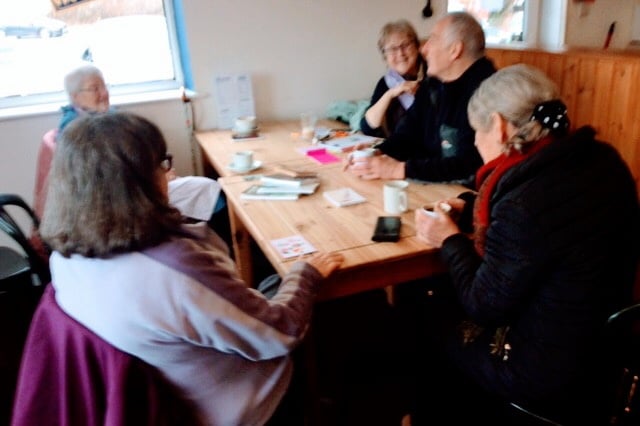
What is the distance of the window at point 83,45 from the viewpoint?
2.87 m

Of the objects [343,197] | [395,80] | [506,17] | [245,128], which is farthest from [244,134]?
[506,17]

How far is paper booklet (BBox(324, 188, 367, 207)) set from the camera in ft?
5.78

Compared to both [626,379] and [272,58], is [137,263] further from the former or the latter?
[272,58]

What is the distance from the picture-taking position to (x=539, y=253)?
44.4 inches

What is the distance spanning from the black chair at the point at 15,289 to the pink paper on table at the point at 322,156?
1170mm

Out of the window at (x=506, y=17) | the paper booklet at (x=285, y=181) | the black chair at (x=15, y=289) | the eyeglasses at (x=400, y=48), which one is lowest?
the black chair at (x=15, y=289)

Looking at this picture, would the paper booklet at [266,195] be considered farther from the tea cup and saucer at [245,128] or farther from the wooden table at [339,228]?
the tea cup and saucer at [245,128]

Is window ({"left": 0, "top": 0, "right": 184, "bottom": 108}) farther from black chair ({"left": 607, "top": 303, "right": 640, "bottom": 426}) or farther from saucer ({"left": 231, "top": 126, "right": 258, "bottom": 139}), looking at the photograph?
black chair ({"left": 607, "top": 303, "right": 640, "bottom": 426})

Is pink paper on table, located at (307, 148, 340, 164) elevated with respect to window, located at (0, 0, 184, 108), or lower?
lower

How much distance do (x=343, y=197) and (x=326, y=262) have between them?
48cm

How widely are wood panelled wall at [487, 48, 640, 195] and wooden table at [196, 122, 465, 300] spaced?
872mm

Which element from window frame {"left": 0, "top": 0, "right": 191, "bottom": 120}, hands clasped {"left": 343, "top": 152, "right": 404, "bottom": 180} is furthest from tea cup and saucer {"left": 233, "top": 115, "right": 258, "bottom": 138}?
hands clasped {"left": 343, "top": 152, "right": 404, "bottom": 180}

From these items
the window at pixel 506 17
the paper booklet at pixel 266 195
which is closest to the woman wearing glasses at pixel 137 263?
the paper booklet at pixel 266 195

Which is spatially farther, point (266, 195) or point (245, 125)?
point (245, 125)
